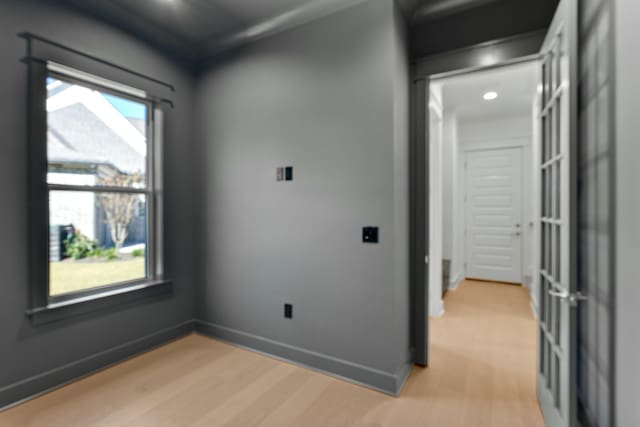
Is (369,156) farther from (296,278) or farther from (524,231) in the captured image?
(524,231)

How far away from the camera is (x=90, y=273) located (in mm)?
2568

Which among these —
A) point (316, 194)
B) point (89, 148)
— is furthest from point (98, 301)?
point (316, 194)

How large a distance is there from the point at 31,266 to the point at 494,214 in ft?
20.2

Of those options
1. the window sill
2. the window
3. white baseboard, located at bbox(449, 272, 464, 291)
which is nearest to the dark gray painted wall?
the window

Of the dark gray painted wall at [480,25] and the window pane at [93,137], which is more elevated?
the dark gray painted wall at [480,25]

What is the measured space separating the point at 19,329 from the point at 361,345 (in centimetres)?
231

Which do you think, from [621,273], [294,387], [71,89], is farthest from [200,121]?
[621,273]

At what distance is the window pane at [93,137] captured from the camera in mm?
2334

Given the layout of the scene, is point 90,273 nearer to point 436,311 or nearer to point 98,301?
point 98,301

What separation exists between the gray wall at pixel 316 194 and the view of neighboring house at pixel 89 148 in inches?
25.3

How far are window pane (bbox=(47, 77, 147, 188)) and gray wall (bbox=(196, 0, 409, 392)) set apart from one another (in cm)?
64

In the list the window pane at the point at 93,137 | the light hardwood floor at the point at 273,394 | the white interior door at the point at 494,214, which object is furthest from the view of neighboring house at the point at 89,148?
the white interior door at the point at 494,214

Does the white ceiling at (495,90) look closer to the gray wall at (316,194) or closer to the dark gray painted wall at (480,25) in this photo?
the dark gray painted wall at (480,25)

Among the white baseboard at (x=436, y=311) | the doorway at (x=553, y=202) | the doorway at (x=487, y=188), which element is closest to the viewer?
the doorway at (x=553, y=202)
